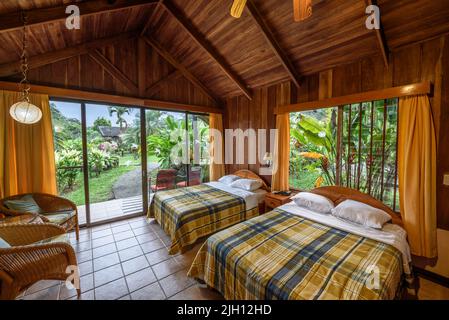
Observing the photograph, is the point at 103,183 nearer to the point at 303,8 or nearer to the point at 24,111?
the point at 24,111

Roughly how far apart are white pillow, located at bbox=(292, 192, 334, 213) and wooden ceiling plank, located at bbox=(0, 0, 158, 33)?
146 inches

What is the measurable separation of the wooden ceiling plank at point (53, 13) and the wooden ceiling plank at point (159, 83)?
1.38m

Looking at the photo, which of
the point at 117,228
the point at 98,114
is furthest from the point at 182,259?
the point at 98,114

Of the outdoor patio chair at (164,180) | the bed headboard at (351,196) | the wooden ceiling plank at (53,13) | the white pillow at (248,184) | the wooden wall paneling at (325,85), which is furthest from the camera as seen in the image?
the outdoor patio chair at (164,180)

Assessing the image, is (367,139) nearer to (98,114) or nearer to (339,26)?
(339,26)

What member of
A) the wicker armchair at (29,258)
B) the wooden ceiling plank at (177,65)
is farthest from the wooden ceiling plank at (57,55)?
the wicker armchair at (29,258)

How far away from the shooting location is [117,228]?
3322 mm

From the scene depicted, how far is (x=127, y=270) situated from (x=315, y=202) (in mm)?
2534

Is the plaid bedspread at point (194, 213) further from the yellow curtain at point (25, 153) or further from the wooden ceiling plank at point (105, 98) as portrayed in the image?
the wooden ceiling plank at point (105, 98)

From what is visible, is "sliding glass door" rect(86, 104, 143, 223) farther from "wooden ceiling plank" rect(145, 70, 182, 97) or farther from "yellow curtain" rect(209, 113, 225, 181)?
"yellow curtain" rect(209, 113, 225, 181)

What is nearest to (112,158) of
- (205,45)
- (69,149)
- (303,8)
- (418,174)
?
(69,149)

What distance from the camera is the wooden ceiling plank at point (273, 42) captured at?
8.20 ft

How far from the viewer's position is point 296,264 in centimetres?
149
